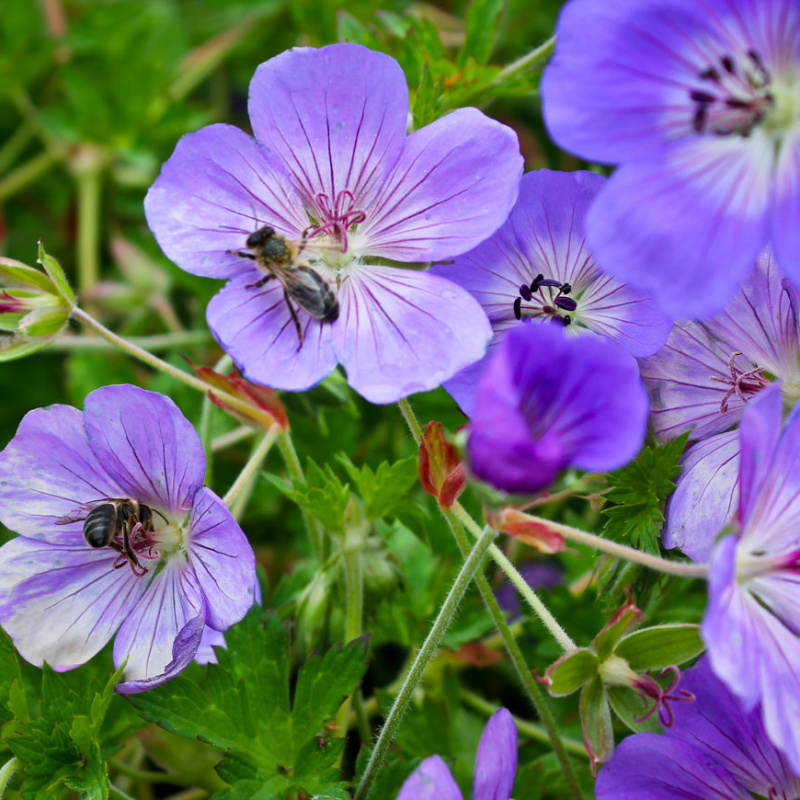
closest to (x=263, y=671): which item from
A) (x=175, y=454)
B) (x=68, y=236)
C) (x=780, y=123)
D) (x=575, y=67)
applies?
(x=175, y=454)

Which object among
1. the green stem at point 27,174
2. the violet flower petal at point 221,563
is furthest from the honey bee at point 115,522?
the green stem at point 27,174

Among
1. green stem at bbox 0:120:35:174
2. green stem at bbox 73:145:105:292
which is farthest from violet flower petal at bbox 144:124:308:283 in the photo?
green stem at bbox 0:120:35:174

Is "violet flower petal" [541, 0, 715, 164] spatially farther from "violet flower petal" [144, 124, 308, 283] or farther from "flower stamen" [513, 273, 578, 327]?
"violet flower petal" [144, 124, 308, 283]

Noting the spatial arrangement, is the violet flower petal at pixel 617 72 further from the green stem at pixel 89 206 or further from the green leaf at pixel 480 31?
the green stem at pixel 89 206

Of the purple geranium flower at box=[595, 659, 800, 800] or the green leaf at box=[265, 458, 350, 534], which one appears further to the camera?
the green leaf at box=[265, 458, 350, 534]

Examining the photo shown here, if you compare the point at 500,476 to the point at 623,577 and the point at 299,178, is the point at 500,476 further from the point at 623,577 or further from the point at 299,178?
the point at 299,178

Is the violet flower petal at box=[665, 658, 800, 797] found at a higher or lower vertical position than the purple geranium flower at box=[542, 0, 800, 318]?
lower
